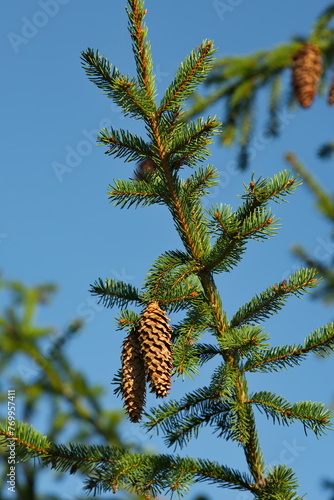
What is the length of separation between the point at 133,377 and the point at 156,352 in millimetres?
244

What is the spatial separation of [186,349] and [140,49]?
1.61 m

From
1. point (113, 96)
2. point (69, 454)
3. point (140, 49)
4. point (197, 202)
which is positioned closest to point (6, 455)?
point (69, 454)

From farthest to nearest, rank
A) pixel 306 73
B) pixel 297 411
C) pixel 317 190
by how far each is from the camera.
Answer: pixel 317 190 < pixel 306 73 < pixel 297 411

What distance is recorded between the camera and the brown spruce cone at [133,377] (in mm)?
2879

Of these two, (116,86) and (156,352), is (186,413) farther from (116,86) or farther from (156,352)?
(116,86)

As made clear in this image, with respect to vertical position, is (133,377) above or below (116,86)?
below

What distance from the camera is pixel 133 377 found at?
9.61ft

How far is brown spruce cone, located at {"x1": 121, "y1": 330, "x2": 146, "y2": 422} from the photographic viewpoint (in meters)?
2.88

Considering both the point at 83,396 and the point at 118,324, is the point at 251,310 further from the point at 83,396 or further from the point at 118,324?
the point at 83,396

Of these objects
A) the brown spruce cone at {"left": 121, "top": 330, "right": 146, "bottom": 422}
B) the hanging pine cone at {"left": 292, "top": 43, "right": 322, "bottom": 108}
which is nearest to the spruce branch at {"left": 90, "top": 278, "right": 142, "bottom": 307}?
the brown spruce cone at {"left": 121, "top": 330, "right": 146, "bottom": 422}

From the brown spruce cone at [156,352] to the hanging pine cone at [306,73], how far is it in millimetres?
2164

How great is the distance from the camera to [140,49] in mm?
3174

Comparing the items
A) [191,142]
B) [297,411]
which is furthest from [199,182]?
[297,411]

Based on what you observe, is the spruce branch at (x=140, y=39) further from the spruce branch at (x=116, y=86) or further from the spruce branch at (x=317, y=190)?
the spruce branch at (x=317, y=190)
